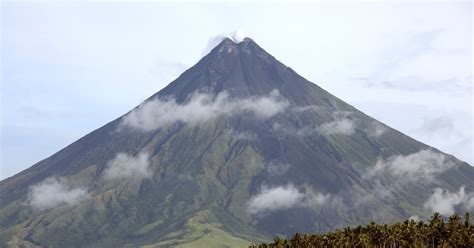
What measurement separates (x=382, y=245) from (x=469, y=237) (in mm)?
18877

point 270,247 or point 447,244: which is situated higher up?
point 270,247

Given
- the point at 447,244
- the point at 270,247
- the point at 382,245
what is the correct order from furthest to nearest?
1. the point at 270,247
2. the point at 382,245
3. the point at 447,244

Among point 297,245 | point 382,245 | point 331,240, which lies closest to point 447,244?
point 382,245

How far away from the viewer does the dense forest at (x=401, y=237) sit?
144250 mm

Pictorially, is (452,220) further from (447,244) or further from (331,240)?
(331,240)

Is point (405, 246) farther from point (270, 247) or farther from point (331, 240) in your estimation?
point (270, 247)

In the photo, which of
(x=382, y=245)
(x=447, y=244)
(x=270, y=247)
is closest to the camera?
Answer: (x=447, y=244)

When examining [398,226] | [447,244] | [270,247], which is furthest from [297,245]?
[447,244]

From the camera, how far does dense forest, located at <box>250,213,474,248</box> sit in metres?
144

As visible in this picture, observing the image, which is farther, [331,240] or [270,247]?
[270,247]

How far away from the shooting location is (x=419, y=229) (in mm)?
158000

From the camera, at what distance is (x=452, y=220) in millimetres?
158625

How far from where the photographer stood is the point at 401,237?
6009 inches

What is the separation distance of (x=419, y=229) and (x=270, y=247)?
116ft
